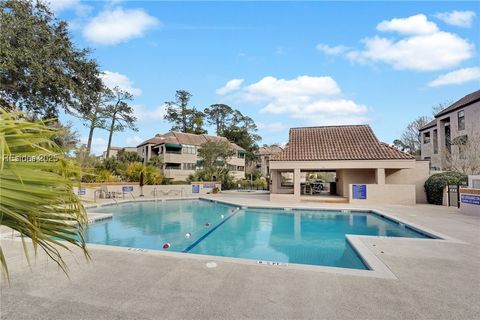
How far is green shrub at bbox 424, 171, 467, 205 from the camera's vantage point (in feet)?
48.1

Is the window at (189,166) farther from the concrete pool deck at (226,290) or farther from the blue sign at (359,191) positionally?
the concrete pool deck at (226,290)

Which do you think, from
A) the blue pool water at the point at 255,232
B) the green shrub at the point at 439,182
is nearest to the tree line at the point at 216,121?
the green shrub at the point at 439,182

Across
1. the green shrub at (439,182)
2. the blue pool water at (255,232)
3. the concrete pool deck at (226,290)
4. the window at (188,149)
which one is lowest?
the blue pool water at (255,232)

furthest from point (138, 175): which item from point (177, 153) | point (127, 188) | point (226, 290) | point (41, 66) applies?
point (226, 290)

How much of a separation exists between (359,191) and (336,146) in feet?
12.5

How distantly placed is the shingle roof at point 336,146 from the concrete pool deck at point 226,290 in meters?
12.0

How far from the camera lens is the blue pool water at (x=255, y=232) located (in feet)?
25.5

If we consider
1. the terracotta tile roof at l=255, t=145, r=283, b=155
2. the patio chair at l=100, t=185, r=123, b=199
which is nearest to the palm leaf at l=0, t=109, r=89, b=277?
the patio chair at l=100, t=185, r=123, b=199

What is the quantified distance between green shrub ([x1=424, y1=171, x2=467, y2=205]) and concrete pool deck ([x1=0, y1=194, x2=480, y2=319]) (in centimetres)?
1145

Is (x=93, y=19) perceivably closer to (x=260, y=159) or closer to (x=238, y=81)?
(x=238, y=81)

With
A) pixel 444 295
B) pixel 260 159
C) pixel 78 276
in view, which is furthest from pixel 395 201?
pixel 260 159

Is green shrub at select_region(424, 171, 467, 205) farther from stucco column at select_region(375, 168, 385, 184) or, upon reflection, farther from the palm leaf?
the palm leaf

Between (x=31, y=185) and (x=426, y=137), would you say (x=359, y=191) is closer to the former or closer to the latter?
(x=31, y=185)

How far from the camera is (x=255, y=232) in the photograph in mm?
10523
